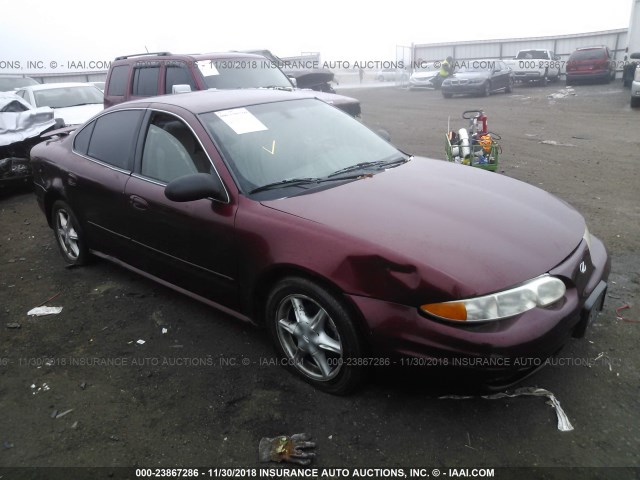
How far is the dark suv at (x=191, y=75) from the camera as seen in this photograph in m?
7.26

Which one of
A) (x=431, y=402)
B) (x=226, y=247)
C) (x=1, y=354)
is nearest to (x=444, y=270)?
(x=431, y=402)

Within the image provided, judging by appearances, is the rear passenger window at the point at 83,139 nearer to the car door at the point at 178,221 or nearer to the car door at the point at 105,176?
the car door at the point at 105,176

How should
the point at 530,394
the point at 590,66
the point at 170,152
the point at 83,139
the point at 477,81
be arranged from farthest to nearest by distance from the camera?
1. the point at 590,66
2. the point at 477,81
3. the point at 83,139
4. the point at 170,152
5. the point at 530,394

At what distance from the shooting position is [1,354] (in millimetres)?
3311

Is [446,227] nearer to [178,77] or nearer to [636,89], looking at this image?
[178,77]

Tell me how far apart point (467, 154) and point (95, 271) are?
431cm

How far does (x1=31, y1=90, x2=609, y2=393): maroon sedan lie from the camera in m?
2.25

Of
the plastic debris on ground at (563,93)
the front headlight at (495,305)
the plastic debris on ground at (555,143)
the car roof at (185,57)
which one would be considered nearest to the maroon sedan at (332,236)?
the front headlight at (495,305)

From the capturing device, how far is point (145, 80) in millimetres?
7793

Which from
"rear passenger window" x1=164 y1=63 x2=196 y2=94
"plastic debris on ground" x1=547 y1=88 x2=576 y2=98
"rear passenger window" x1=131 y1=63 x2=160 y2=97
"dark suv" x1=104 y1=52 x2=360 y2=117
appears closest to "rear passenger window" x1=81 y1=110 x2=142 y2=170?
"dark suv" x1=104 y1=52 x2=360 y2=117

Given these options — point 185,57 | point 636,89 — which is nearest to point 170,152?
point 185,57

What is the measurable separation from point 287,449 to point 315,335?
57 centimetres

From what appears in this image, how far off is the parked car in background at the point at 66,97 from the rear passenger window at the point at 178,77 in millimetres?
2974

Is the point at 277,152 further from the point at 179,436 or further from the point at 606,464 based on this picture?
the point at 606,464
